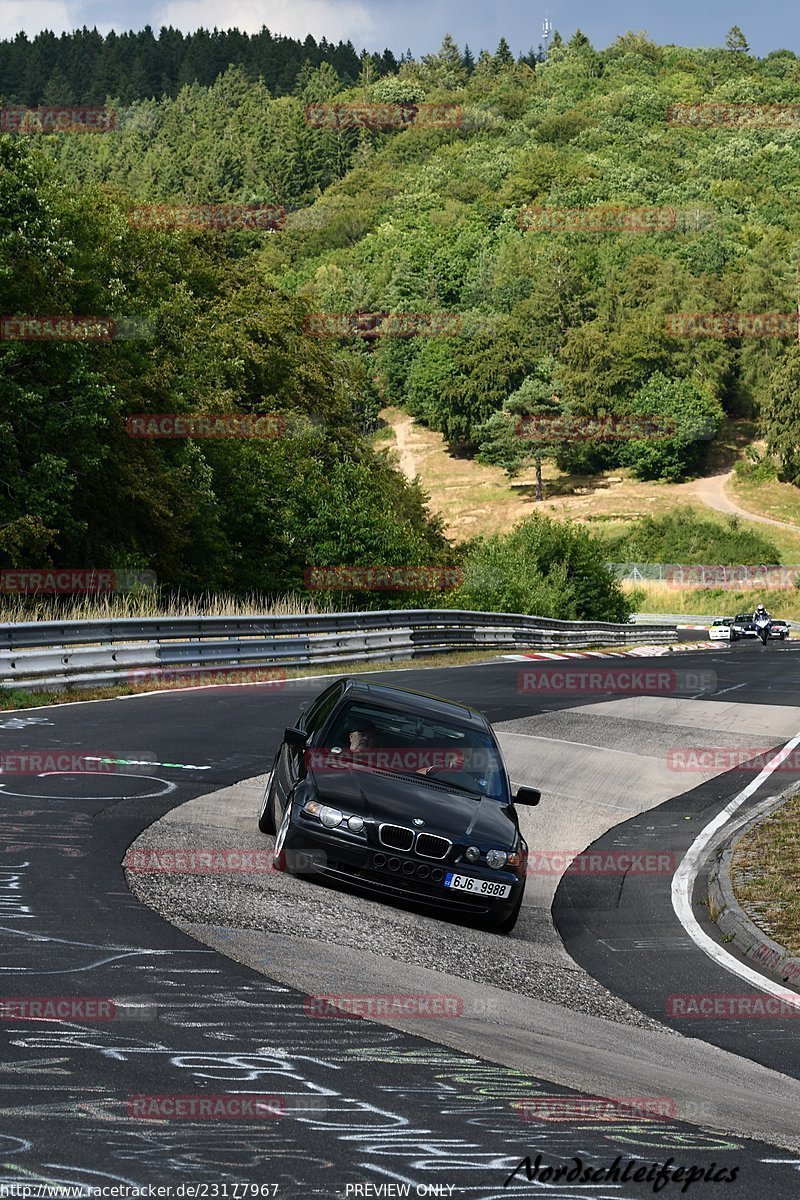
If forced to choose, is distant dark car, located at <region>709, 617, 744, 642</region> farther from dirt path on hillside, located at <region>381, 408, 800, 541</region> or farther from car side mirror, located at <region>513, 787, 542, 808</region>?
dirt path on hillside, located at <region>381, 408, 800, 541</region>

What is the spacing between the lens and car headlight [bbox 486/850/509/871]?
9.37 m

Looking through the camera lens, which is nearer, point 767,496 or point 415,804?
point 415,804

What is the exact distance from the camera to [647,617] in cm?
8412

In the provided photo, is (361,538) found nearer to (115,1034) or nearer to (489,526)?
(115,1034)

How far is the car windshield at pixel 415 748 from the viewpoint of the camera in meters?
10.2

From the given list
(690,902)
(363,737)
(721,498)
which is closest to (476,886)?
(363,737)

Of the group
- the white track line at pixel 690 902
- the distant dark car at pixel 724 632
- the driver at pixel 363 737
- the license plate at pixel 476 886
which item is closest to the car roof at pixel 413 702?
the driver at pixel 363 737

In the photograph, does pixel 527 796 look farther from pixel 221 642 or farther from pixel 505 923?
pixel 221 642

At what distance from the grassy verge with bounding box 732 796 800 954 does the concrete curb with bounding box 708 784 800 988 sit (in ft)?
0.23

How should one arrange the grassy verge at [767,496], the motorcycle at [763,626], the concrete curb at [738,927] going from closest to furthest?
the concrete curb at [738,927] < the motorcycle at [763,626] < the grassy verge at [767,496]

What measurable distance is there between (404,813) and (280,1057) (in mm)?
3843

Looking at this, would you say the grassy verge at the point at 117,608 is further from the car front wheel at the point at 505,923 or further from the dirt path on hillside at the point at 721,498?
the dirt path on hillside at the point at 721,498

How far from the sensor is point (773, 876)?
1156 cm

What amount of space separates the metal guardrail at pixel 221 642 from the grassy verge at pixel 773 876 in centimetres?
1053
